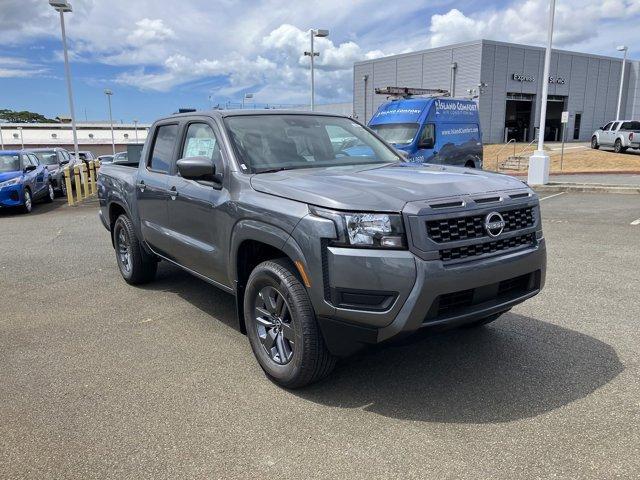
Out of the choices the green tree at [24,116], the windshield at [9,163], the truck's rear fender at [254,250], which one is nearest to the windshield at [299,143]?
the truck's rear fender at [254,250]

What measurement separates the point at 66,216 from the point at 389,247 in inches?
480

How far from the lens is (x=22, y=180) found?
13758 millimetres

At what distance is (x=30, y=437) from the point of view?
121 inches

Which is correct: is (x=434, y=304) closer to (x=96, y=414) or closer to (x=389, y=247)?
(x=389, y=247)

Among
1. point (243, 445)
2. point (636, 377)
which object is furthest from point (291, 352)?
point (636, 377)

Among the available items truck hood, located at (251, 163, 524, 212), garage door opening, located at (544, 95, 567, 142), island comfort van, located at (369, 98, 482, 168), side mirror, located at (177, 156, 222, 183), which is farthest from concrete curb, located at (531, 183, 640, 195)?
garage door opening, located at (544, 95, 567, 142)

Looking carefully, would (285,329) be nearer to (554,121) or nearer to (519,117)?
(519,117)

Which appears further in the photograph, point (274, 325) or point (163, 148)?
point (163, 148)

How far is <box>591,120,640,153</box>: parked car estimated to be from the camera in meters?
27.9

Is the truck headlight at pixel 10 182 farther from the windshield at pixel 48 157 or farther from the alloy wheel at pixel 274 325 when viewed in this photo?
the alloy wheel at pixel 274 325

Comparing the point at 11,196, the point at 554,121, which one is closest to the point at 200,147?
the point at 11,196

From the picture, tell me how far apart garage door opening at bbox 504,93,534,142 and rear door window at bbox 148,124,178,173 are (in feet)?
160

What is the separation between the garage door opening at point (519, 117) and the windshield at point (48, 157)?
41.5 m

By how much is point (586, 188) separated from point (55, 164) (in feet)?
55.2
